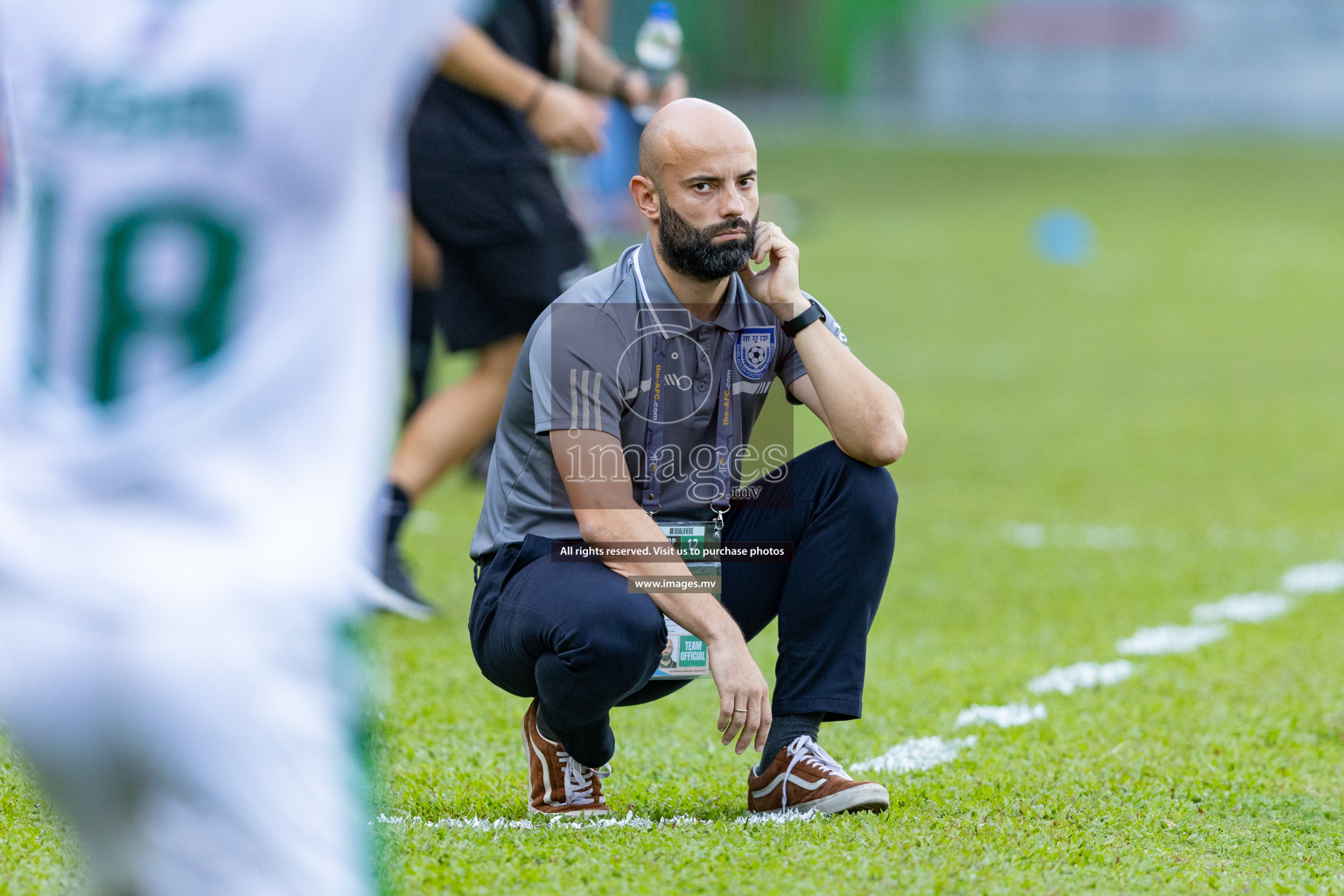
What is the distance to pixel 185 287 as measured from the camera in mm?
1666

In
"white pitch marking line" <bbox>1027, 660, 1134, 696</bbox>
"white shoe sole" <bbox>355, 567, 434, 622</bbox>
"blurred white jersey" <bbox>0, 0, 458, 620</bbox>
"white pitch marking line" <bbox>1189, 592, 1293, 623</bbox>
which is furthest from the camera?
"white pitch marking line" <bbox>1189, 592, 1293, 623</bbox>

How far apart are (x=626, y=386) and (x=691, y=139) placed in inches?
16.9

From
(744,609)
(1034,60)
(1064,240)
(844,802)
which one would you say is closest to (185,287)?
(744,609)

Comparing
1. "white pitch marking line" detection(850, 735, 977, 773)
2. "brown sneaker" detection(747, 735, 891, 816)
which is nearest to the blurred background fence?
"white pitch marking line" detection(850, 735, 977, 773)

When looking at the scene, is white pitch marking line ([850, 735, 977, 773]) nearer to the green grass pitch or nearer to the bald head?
the green grass pitch

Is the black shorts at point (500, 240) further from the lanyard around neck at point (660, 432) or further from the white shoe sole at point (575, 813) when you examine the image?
the white shoe sole at point (575, 813)

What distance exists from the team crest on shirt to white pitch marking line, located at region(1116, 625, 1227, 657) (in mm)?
1936

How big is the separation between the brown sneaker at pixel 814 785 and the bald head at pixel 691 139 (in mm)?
1021

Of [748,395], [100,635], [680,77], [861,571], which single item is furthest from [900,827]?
[680,77]

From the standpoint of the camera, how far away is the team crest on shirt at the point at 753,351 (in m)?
3.12

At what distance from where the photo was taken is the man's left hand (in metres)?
2.98

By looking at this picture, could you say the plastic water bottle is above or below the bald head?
above

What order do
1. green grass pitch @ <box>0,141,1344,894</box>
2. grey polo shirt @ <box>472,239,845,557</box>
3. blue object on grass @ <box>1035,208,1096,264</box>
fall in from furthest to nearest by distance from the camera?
blue object on grass @ <box>1035,208,1096,264</box>
grey polo shirt @ <box>472,239,845,557</box>
green grass pitch @ <box>0,141,1344,894</box>

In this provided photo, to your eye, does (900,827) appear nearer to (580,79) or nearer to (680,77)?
(680,77)
